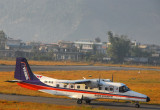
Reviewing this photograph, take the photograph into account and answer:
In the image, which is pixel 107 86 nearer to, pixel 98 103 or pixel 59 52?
pixel 98 103

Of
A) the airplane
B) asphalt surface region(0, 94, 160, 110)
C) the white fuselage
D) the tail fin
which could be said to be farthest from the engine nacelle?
the tail fin

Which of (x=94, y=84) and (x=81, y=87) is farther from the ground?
(x=94, y=84)

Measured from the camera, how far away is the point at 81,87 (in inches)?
1756

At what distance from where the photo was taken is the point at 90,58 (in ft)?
583

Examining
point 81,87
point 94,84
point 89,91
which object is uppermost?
point 94,84

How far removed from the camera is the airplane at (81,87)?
43.5 meters

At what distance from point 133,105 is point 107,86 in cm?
441

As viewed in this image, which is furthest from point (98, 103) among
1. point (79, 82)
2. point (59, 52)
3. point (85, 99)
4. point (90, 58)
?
point (59, 52)

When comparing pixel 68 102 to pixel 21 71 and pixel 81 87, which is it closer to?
pixel 81 87

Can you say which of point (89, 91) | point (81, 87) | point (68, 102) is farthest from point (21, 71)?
point (89, 91)

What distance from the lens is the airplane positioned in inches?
1713

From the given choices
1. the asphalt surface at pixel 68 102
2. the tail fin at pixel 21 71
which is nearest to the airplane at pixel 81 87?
the tail fin at pixel 21 71

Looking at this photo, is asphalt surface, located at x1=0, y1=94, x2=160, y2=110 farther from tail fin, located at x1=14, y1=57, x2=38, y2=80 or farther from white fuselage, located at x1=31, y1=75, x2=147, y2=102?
tail fin, located at x1=14, y1=57, x2=38, y2=80

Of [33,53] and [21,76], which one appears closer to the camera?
[21,76]
